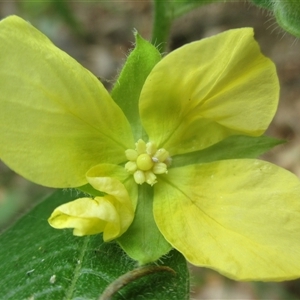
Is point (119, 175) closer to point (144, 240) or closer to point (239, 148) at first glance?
point (144, 240)

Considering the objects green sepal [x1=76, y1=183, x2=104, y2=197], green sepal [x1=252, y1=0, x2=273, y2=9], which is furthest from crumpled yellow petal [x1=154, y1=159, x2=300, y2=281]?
green sepal [x1=252, y1=0, x2=273, y2=9]

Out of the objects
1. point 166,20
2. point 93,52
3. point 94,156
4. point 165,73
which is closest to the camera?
point 165,73

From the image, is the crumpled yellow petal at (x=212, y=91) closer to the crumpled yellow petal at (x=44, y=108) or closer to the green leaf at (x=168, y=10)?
the crumpled yellow petal at (x=44, y=108)

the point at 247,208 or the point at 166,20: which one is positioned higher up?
the point at 166,20

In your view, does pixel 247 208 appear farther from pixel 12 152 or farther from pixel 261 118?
pixel 12 152

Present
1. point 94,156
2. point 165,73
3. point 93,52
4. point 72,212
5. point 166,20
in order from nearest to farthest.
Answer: point 72,212
point 165,73
point 94,156
point 166,20
point 93,52

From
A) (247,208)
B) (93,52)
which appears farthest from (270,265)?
(93,52)

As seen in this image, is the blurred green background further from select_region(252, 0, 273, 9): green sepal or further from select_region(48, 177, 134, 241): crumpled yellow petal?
select_region(48, 177, 134, 241): crumpled yellow petal
